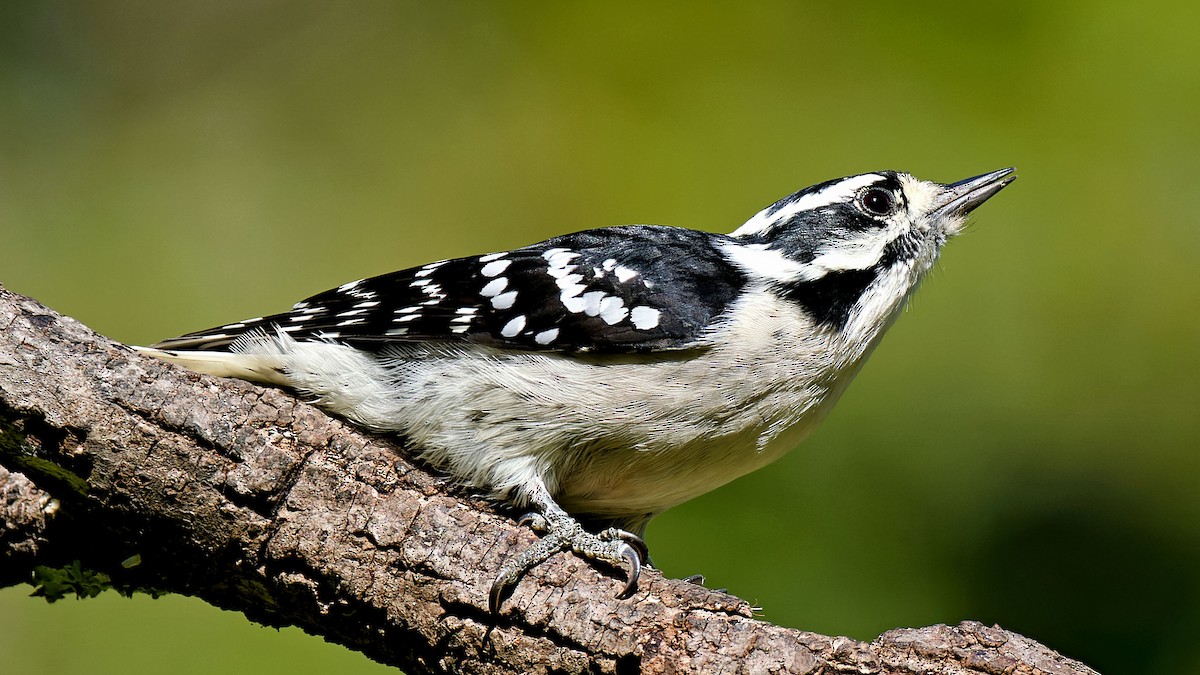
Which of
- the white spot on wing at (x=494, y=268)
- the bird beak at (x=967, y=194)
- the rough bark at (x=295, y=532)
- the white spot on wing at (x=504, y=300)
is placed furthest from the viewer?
the bird beak at (x=967, y=194)

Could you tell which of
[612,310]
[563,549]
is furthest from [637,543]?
[612,310]

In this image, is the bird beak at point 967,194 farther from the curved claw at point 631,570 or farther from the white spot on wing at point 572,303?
the curved claw at point 631,570

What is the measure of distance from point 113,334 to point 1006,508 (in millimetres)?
4294

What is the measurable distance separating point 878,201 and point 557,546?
1.57m

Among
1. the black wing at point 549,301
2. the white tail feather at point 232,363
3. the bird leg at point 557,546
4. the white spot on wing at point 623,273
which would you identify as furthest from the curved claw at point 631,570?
the white tail feather at point 232,363

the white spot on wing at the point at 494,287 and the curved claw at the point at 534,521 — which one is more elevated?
the white spot on wing at the point at 494,287

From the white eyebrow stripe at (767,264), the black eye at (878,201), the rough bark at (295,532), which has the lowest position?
the rough bark at (295,532)

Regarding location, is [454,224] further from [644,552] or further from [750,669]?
[750,669]

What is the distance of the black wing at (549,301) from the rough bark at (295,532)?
60 centimetres

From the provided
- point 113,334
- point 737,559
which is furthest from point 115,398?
point 113,334

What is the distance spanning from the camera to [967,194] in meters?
3.45

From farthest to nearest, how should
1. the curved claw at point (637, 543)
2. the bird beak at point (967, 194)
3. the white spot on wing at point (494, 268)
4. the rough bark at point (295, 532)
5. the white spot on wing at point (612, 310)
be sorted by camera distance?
the bird beak at point (967, 194) → the white spot on wing at point (494, 268) → the white spot on wing at point (612, 310) → the curved claw at point (637, 543) → the rough bark at point (295, 532)

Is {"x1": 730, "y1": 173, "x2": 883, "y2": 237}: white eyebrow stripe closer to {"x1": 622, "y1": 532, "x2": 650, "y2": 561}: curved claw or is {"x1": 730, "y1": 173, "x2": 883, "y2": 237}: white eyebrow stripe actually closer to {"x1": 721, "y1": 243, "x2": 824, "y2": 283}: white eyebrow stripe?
{"x1": 721, "y1": 243, "x2": 824, "y2": 283}: white eyebrow stripe

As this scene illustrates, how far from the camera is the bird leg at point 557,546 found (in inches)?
97.1
